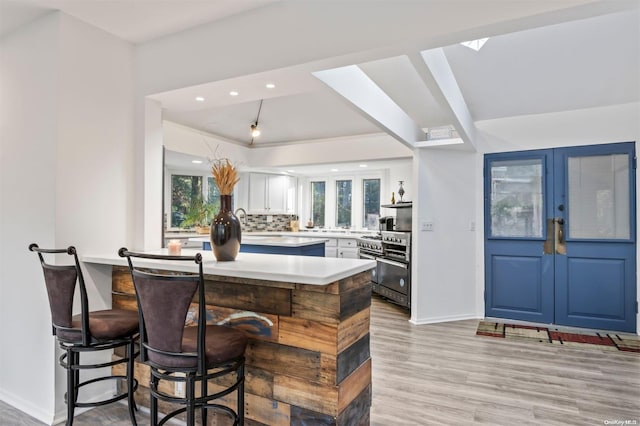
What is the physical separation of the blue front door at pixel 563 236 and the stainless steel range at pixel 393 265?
974 mm

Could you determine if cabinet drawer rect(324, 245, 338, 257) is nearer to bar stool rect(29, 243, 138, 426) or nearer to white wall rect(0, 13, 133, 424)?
white wall rect(0, 13, 133, 424)

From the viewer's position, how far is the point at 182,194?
6.52 meters

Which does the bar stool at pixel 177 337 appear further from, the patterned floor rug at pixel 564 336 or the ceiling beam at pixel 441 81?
the patterned floor rug at pixel 564 336

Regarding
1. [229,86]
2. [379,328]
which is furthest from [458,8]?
[379,328]

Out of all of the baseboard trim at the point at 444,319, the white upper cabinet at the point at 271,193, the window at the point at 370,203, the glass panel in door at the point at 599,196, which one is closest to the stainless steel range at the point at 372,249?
the window at the point at 370,203

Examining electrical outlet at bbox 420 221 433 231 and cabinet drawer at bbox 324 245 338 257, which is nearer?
electrical outlet at bbox 420 221 433 231

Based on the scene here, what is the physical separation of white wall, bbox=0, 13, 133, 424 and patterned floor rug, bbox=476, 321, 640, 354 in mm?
3737

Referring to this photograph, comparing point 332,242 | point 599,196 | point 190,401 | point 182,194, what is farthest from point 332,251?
point 190,401

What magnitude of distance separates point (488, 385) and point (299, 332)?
5.65 feet

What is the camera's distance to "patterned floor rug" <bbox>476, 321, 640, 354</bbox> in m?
3.57

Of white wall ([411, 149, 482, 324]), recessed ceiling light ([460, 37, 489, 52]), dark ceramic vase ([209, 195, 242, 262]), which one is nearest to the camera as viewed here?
dark ceramic vase ([209, 195, 242, 262])

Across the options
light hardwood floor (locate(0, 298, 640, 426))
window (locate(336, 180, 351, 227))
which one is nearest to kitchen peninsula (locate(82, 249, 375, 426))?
light hardwood floor (locate(0, 298, 640, 426))

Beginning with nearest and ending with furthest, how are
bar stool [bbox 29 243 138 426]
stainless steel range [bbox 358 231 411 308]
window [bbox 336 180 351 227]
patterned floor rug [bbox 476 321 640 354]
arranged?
bar stool [bbox 29 243 138 426] < patterned floor rug [bbox 476 321 640 354] < stainless steel range [bbox 358 231 411 308] < window [bbox 336 180 351 227]

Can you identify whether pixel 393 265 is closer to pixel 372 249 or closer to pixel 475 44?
pixel 372 249
